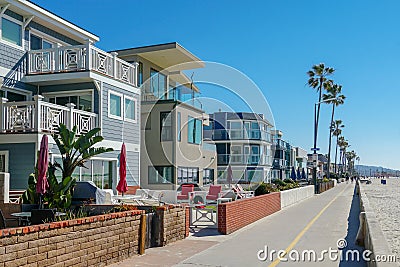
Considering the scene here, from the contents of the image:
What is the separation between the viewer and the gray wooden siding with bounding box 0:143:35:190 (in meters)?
17.7

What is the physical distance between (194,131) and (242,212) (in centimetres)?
1687

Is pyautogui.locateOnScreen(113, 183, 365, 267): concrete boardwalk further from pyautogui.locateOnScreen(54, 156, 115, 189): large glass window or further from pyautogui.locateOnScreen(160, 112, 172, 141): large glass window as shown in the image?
pyautogui.locateOnScreen(160, 112, 172, 141): large glass window

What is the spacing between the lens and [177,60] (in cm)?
3139

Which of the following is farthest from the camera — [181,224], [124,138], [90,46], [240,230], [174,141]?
[174,141]

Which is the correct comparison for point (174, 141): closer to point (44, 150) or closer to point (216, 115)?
point (44, 150)

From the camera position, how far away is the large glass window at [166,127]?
98.5 feet

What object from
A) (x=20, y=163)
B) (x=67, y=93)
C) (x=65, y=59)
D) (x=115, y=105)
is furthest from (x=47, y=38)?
(x=20, y=163)

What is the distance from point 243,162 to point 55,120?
43.7 metres

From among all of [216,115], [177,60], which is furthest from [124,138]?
[216,115]

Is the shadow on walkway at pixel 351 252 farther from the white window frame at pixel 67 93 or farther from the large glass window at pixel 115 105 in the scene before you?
the white window frame at pixel 67 93

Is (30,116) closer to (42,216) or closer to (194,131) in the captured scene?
(42,216)

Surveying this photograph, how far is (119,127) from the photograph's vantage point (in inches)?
902

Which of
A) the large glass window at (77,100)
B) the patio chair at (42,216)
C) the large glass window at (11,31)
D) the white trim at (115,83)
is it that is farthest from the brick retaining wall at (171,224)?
the large glass window at (11,31)

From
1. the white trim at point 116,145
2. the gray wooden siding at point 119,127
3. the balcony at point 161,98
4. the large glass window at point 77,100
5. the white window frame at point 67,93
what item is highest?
the balcony at point 161,98
